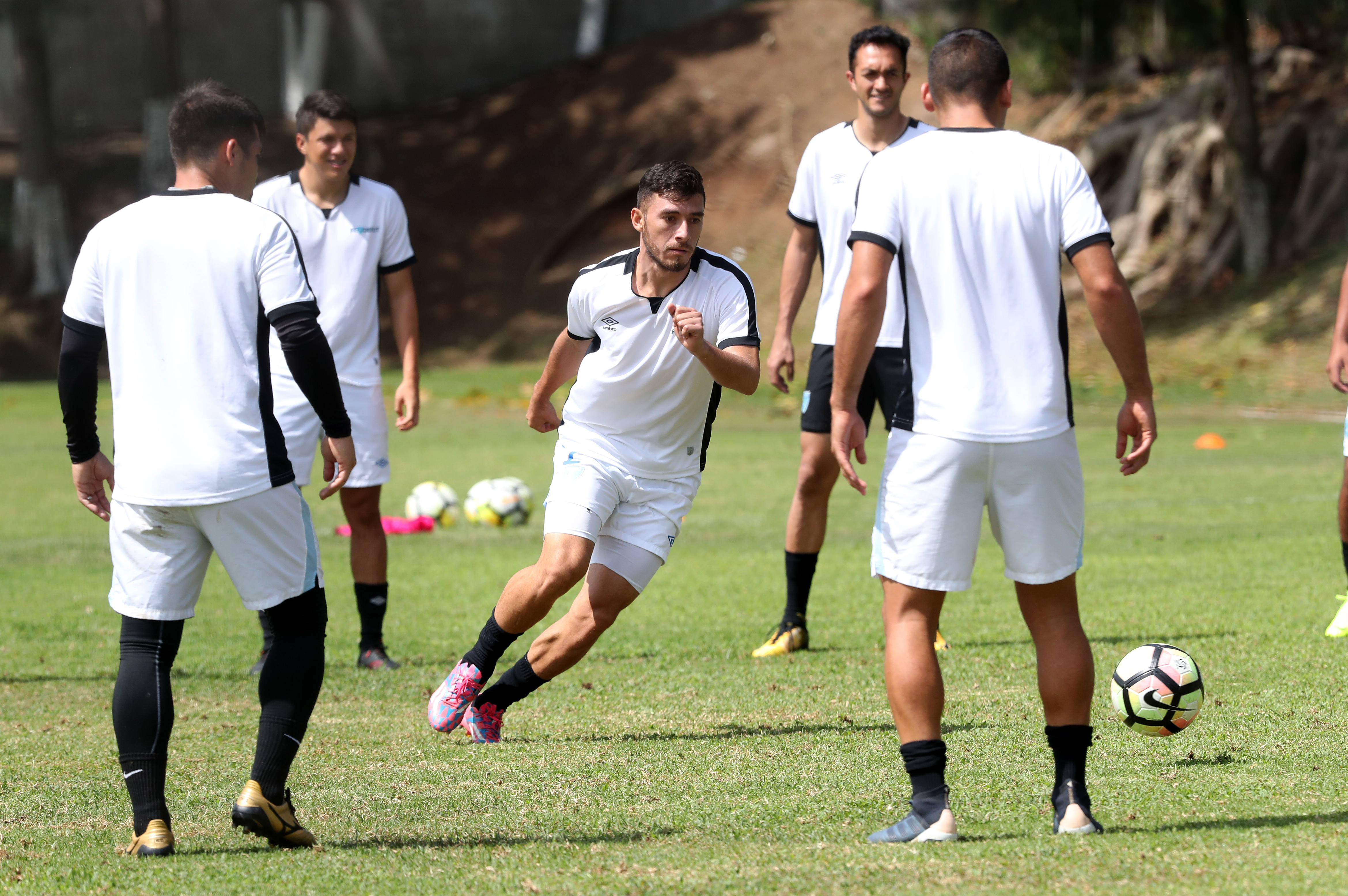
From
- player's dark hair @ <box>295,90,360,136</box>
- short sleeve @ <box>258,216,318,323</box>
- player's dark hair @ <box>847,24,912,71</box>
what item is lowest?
short sleeve @ <box>258,216,318,323</box>

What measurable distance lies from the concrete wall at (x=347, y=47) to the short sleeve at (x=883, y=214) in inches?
1290

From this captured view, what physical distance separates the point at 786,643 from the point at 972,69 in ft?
12.1

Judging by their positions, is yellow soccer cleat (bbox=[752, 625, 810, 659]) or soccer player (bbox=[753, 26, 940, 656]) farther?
yellow soccer cleat (bbox=[752, 625, 810, 659])

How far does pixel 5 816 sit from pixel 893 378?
4.12m

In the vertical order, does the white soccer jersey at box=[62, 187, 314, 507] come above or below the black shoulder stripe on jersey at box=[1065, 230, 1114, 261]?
below

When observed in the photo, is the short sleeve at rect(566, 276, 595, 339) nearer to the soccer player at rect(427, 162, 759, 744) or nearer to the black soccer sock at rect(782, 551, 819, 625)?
the soccer player at rect(427, 162, 759, 744)

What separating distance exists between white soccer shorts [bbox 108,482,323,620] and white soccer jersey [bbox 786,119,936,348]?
331cm

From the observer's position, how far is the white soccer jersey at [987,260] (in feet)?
13.1

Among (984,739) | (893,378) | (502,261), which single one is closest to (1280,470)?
(893,378)

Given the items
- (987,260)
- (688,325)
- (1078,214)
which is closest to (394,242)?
(688,325)

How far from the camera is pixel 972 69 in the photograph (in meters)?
4.07

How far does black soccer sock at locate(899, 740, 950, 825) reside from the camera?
4.05 metres

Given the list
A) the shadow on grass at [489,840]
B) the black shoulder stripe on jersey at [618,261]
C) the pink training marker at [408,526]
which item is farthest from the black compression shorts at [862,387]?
the pink training marker at [408,526]

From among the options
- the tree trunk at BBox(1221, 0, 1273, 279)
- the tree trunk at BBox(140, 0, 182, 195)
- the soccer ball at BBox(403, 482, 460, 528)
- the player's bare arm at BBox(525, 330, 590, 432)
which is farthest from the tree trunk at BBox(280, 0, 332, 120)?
the player's bare arm at BBox(525, 330, 590, 432)
